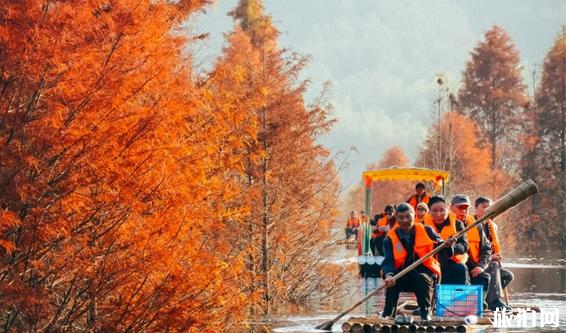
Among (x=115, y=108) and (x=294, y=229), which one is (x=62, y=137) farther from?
(x=294, y=229)

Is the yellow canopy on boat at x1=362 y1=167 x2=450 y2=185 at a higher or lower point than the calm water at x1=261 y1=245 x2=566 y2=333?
higher

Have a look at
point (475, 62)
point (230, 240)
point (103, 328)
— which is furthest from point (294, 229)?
point (475, 62)

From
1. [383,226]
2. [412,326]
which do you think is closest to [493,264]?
[412,326]

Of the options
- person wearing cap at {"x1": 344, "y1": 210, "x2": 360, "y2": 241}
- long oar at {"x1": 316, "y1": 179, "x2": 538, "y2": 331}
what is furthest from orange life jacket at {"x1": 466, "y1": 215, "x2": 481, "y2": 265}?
person wearing cap at {"x1": 344, "y1": 210, "x2": 360, "y2": 241}

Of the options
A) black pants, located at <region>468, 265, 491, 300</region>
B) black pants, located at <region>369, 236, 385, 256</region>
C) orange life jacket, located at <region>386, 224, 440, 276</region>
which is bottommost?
black pants, located at <region>468, 265, 491, 300</region>

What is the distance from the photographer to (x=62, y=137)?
12375 mm

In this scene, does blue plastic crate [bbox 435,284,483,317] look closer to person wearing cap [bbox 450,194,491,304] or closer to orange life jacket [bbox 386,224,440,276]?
orange life jacket [bbox 386,224,440,276]

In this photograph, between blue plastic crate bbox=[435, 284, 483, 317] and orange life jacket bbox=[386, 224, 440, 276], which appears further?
blue plastic crate bbox=[435, 284, 483, 317]

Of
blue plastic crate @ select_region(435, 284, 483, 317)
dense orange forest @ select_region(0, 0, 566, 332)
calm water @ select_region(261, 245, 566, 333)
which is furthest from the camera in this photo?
calm water @ select_region(261, 245, 566, 333)

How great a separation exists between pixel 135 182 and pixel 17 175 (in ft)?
3.92

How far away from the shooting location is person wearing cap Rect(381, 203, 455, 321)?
16.9 metres

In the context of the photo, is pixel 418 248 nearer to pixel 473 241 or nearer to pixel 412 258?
pixel 412 258

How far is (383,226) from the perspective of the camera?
1206 inches

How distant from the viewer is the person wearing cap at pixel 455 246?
18000mm
